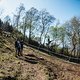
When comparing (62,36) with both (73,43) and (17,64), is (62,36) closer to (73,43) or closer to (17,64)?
(73,43)

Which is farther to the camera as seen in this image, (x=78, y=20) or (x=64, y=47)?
(x=64, y=47)

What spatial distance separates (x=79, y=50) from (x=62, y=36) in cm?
719

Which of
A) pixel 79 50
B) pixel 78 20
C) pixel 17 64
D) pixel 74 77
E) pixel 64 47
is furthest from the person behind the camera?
pixel 64 47

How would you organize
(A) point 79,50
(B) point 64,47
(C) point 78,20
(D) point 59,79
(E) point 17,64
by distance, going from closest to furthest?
(D) point 59,79
(E) point 17,64
(C) point 78,20
(A) point 79,50
(B) point 64,47

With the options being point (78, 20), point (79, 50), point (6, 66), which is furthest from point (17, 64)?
point (79, 50)

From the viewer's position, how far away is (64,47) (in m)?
76.8

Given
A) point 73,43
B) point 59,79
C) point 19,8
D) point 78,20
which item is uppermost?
point 19,8

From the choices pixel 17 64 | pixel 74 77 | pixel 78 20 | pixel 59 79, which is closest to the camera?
pixel 59 79

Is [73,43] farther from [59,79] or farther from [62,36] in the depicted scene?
[59,79]

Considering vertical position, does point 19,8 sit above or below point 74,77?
above

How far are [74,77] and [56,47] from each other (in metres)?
52.6

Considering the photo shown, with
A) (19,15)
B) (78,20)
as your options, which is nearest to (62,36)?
(78,20)

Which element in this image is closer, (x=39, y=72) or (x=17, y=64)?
(x=39, y=72)

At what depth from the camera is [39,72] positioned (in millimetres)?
22094
